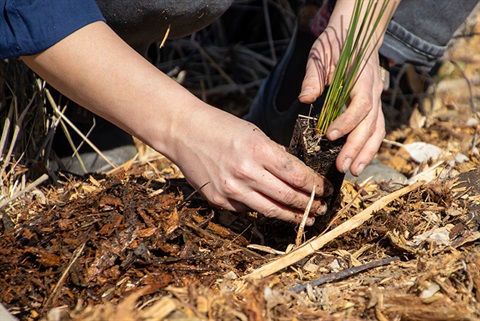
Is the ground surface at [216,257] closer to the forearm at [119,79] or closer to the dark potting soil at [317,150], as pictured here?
the dark potting soil at [317,150]

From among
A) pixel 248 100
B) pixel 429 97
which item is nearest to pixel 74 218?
pixel 248 100

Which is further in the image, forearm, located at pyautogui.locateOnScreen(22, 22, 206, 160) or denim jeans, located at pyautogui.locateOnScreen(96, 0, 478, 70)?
denim jeans, located at pyautogui.locateOnScreen(96, 0, 478, 70)

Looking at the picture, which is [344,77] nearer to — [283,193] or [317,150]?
[317,150]

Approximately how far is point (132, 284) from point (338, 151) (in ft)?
1.75

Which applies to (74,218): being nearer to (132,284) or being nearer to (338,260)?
(132,284)

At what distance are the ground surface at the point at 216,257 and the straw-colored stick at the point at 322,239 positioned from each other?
0.5 inches

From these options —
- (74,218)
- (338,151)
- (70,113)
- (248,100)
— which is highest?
(338,151)

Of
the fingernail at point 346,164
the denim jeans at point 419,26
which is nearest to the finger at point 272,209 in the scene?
the fingernail at point 346,164

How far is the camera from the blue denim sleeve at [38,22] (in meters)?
1.21

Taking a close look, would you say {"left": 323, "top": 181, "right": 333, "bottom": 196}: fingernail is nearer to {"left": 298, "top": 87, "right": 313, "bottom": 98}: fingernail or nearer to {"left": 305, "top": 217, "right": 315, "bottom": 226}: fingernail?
{"left": 305, "top": 217, "right": 315, "bottom": 226}: fingernail

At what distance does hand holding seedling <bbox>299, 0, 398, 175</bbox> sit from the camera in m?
1.26

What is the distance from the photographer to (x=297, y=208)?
1.29 metres

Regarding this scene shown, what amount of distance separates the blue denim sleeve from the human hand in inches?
12.9

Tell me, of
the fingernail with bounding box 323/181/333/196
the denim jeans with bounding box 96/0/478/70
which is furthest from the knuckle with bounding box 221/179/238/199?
the denim jeans with bounding box 96/0/478/70
